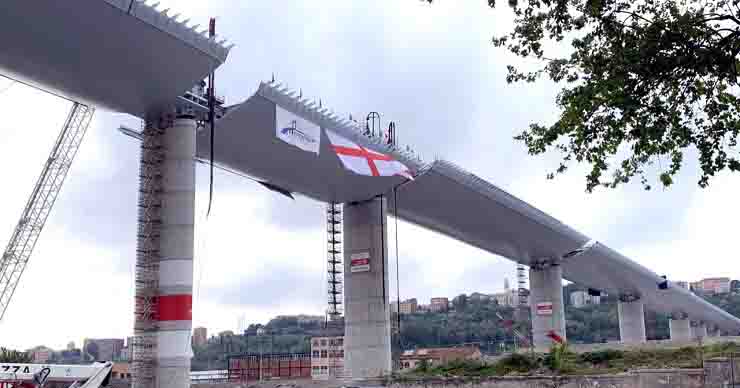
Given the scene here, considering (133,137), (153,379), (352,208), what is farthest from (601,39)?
(352,208)

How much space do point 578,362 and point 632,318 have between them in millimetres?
99885

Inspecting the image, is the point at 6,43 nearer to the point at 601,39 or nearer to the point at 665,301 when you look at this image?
the point at 601,39

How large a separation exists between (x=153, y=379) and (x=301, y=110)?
17486 millimetres

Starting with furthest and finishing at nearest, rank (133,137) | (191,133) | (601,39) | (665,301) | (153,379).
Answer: (665,301), (133,137), (191,133), (153,379), (601,39)

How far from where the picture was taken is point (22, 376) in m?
45.3

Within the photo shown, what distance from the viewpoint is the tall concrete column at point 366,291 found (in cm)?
6309

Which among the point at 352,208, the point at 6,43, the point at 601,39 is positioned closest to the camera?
the point at 601,39

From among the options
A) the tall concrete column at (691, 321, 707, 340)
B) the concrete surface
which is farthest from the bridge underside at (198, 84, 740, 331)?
the tall concrete column at (691, 321, 707, 340)

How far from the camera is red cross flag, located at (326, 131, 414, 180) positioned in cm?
5041

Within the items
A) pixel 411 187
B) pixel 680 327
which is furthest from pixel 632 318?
pixel 411 187

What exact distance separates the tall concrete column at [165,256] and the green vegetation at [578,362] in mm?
16568

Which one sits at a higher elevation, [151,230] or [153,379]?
[151,230]

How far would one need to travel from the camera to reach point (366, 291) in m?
63.9

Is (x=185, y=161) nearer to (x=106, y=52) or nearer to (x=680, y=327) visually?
(x=106, y=52)
